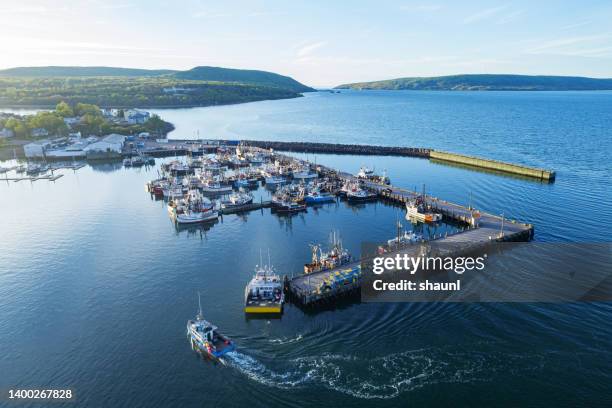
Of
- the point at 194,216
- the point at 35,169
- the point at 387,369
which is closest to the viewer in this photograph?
the point at 387,369

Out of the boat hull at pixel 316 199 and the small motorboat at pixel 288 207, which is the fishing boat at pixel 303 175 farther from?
the small motorboat at pixel 288 207

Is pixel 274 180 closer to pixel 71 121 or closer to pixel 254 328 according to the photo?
pixel 254 328

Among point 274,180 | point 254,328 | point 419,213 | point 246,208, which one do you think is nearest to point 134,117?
point 274,180

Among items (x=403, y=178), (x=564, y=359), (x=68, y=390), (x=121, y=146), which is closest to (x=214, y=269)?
(x=68, y=390)

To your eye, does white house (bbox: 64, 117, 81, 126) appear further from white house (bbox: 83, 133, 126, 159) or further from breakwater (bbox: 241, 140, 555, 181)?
breakwater (bbox: 241, 140, 555, 181)

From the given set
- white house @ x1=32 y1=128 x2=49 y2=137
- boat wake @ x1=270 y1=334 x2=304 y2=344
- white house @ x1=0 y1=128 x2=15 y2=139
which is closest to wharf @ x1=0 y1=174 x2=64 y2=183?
white house @ x1=0 y1=128 x2=15 y2=139

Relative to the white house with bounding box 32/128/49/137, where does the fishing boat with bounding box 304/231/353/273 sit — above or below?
below
